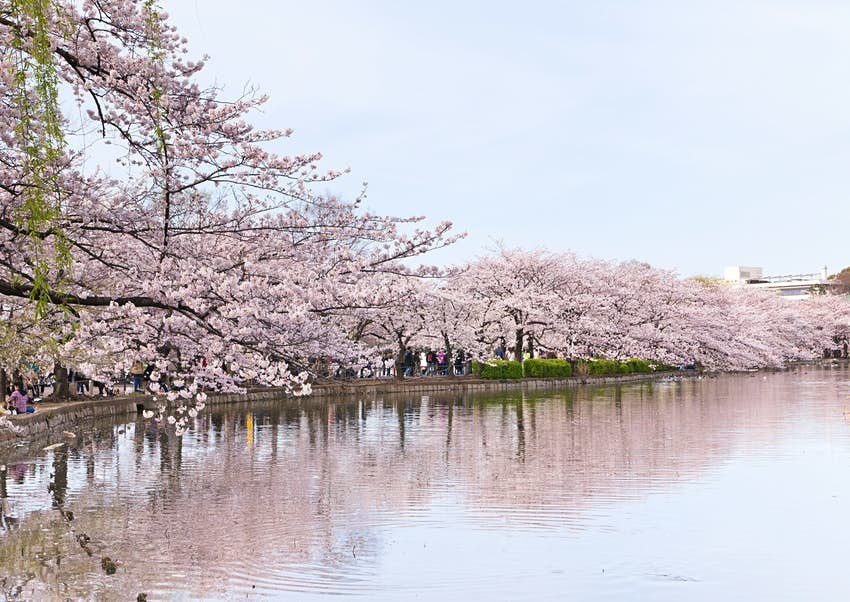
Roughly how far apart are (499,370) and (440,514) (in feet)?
110

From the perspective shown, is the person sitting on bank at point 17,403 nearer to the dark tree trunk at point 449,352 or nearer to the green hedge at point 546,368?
the dark tree trunk at point 449,352

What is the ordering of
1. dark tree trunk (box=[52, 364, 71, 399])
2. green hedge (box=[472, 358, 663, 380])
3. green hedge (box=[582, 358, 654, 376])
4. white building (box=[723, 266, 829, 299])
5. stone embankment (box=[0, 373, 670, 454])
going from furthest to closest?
1. white building (box=[723, 266, 829, 299])
2. green hedge (box=[582, 358, 654, 376])
3. green hedge (box=[472, 358, 663, 380])
4. dark tree trunk (box=[52, 364, 71, 399])
5. stone embankment (box=[0, 373, 670, 454])

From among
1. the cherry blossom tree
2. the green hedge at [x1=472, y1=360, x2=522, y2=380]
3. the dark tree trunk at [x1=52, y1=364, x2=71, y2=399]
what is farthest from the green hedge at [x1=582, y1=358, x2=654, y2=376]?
the cherry blossom tree

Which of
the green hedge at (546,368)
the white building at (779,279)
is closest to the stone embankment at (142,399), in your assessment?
the green hedge at (546,368)

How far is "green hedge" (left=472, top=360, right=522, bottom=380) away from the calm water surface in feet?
71.5

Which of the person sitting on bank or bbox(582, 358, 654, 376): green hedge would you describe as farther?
bbox(582, 358, 654, 376): green hedge

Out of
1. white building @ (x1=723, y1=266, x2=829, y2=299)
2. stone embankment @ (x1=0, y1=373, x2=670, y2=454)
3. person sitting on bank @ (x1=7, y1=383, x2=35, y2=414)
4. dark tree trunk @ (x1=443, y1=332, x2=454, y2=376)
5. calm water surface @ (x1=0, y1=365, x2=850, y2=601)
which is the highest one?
white building @ (x1=723, y1=266, x2=829, y2=299)

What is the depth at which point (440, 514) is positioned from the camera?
41.4 ft

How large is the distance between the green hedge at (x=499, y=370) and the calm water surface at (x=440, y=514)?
2180cm

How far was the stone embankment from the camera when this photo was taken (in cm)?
2122

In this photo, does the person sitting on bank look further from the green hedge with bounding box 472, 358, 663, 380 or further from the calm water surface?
the green hedge with bounding box 472, 358, 663, 380

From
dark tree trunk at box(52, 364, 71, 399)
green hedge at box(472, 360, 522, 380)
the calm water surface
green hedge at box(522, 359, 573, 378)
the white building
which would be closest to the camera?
the calm water surface

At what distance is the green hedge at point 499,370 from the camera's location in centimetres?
4574

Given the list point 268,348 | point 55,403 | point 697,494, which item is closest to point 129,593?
point 268,348
